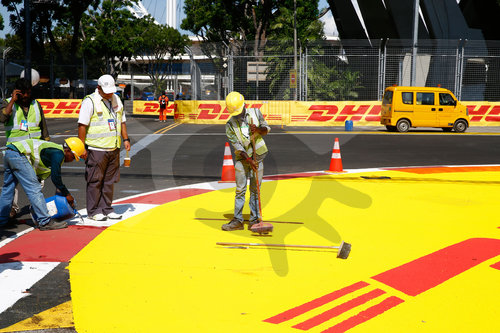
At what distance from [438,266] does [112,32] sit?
48.6 meters

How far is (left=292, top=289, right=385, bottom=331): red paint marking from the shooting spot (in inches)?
155

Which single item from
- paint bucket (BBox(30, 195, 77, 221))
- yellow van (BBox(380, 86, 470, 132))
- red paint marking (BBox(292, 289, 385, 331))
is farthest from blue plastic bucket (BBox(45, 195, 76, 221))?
yellow van (BBox(380, 86, 470, 132))

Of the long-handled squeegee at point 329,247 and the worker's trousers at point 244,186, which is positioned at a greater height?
the worker's trousers at point 244,186

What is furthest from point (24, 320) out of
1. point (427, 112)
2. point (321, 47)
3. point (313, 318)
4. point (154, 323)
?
point (321, 47)

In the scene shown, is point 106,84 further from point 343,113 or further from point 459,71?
point 459,71

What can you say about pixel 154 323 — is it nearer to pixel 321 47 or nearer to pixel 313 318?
pixel 313 318

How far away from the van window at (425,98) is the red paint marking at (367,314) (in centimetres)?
2030

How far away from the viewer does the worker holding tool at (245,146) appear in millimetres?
6578

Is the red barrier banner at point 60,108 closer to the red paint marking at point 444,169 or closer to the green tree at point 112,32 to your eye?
the green tree at point 112,32

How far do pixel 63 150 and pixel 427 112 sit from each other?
19.8 metres

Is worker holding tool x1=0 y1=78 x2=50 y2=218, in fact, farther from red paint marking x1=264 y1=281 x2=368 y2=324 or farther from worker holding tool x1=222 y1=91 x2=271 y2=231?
red paint marking x1=264 y1=281 x2=368 y2=324

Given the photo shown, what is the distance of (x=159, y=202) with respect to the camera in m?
8.56

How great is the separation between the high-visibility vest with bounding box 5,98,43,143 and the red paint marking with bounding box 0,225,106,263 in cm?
123

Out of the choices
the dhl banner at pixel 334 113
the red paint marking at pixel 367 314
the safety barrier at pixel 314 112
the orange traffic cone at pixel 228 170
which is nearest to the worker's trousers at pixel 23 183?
the red paint marking at pixel 367 314
